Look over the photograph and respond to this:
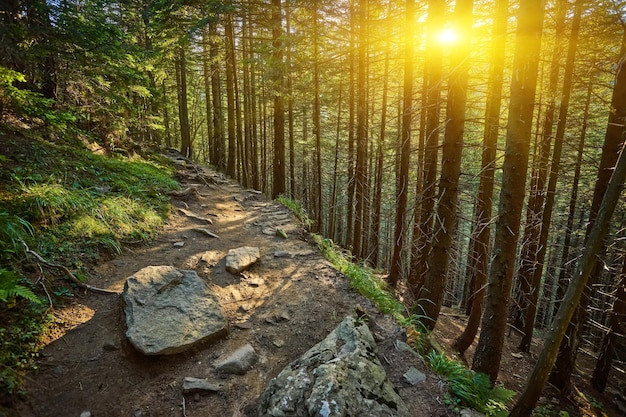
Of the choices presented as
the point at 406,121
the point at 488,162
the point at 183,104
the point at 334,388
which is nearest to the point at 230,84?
the point at 183,104

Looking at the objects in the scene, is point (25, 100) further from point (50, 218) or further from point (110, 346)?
point (110, 346)

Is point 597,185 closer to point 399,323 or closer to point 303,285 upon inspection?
point 399,323

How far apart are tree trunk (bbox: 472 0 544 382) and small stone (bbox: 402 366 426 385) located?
65.2 inches

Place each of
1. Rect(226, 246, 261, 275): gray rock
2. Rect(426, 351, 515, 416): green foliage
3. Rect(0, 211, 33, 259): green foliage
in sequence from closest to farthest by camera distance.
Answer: Rect(426, 351, 515, 416): green foliage, Rect(0, 211, 33, 259): green foliage, Rect(226, 246, 261, 275): gray rock

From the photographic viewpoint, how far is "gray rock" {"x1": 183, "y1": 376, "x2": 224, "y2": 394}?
9.53ft

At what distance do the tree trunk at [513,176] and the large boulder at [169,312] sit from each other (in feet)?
12.3

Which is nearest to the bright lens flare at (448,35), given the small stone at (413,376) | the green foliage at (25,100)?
the small stone at (413,376)

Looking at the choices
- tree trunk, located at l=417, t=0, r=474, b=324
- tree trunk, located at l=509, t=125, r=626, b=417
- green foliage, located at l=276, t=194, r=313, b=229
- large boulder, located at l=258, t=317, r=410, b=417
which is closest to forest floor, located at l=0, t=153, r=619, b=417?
large boulder, located at l=258, t=317, r=410, b=417

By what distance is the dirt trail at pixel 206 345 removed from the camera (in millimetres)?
2715

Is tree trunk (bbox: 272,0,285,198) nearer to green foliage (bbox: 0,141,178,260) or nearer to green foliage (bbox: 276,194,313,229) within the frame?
green foliage (bbox: 276,194,313,229)

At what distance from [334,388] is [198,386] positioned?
4.76 ft

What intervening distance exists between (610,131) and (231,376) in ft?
27.7

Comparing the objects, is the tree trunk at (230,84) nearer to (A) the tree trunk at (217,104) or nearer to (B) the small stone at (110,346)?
(A) the tree trunk at (217,104)

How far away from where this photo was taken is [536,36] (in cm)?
345
